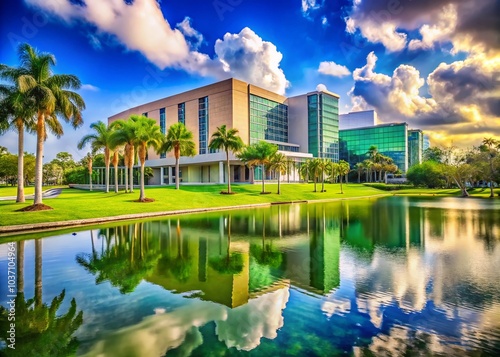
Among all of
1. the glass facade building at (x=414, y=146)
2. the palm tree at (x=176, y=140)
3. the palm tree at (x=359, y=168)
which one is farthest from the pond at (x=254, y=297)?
the glass facade building at (x=414, y=146)

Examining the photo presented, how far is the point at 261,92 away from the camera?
285 feet

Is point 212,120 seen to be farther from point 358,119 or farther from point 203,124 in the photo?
point 358,119

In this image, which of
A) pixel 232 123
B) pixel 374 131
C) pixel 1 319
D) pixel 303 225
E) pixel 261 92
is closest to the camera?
pixel 1 319

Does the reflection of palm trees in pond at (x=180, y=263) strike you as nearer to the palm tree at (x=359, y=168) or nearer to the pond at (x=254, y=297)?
the pond at (x=254, y=297)

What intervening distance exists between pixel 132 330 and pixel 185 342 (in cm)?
146

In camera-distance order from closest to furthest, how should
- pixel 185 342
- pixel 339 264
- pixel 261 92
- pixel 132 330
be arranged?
1. pixel 185 342
2. pixel 132 330
3. pixel 339 264
4. pixel 261 92

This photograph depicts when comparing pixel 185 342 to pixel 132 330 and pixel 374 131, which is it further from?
pixel 374 131

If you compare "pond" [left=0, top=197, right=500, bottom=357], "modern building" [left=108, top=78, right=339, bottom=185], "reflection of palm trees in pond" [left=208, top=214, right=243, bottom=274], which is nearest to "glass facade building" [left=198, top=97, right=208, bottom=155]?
"modern building" [left=108, top=78, right=339, bottom=185]

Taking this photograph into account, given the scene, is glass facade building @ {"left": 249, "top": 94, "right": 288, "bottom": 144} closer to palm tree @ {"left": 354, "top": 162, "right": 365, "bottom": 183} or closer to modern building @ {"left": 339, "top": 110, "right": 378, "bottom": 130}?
palm tree @ {"left": 354, "top": 162, "right": 365, "bottom": 183}

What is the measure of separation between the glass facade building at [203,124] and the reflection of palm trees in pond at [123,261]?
68438 mm

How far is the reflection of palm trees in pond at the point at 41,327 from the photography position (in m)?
6.18

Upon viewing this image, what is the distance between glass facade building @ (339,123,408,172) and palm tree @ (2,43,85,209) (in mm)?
121387

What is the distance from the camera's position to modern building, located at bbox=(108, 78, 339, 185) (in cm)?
7712

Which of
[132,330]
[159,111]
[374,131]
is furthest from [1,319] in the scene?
[374,131]
